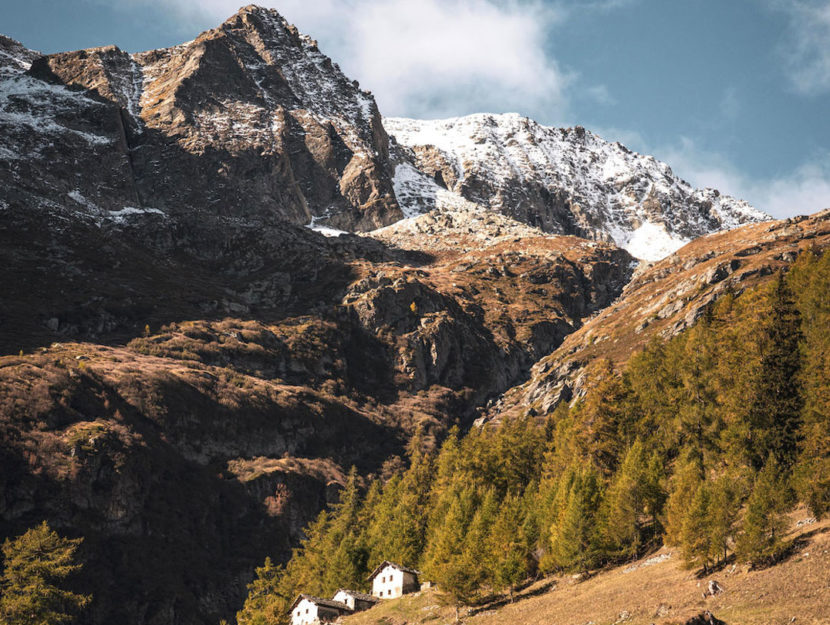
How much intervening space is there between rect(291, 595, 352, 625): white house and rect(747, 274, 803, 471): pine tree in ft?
140

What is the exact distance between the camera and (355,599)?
75.4 metres

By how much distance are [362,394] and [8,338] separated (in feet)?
272

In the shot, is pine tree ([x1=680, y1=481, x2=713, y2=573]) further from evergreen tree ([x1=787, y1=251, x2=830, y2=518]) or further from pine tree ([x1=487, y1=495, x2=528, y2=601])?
pine tree ([x1=487, y1=495, x2=528, y2=601])

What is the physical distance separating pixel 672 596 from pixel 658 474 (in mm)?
18300

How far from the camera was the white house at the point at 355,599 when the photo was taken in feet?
245

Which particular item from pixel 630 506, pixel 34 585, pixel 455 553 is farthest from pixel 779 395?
pixel 34 585

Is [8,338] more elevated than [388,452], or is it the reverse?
[8,338]

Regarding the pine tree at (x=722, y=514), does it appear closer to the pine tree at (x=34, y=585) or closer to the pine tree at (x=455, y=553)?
the pine tree at (x=455, y=553)

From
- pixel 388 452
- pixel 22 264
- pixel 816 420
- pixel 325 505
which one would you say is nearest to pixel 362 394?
pixel 388 452

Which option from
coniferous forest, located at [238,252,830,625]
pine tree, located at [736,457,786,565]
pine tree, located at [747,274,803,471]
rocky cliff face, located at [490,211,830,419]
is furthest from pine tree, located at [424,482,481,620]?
rocky cliff face, located at [490,211,830,419]

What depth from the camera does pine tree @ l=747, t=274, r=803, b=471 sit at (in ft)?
181

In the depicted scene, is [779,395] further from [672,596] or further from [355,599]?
[355,599]

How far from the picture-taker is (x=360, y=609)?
244 feet

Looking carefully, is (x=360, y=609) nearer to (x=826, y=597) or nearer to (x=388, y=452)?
(x=826, y=597)
